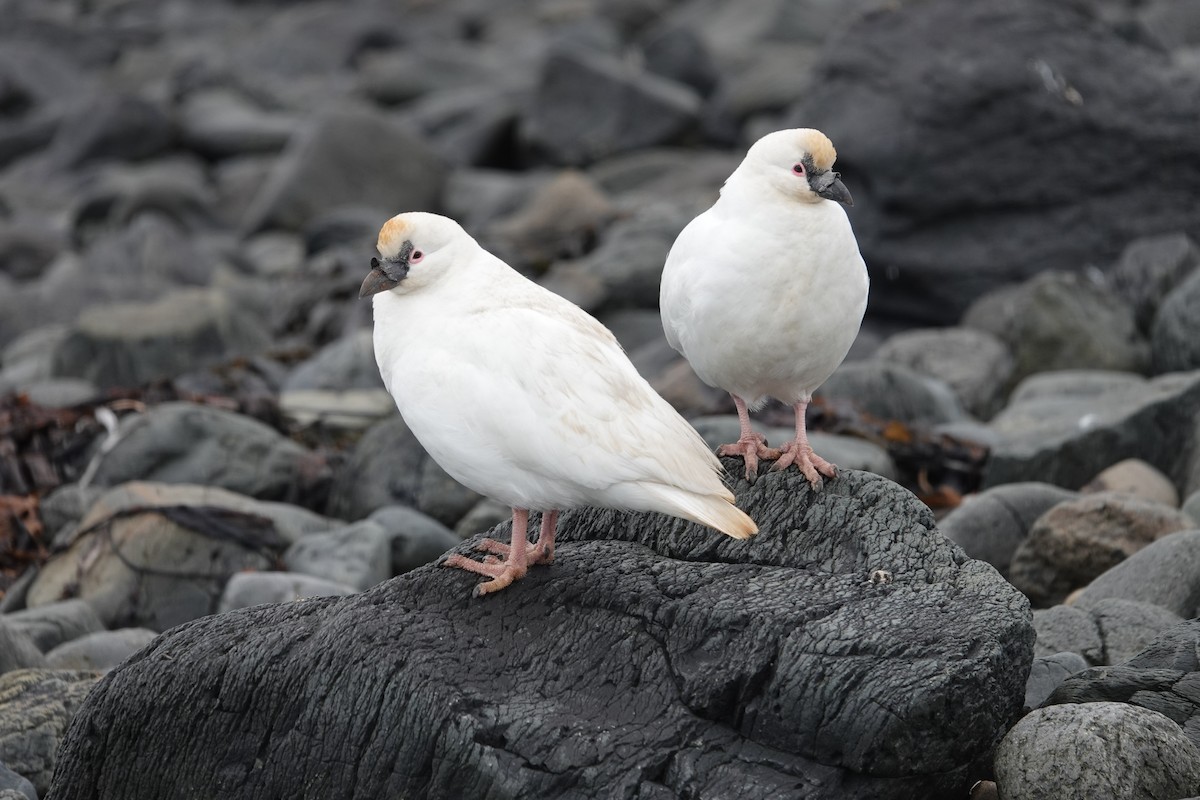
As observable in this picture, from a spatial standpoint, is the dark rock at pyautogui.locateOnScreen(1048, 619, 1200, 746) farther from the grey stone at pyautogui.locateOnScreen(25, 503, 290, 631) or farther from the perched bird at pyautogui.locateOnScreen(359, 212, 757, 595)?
the grey stone at pyautogui.locateOnScreen(25, 503, 290, 631)

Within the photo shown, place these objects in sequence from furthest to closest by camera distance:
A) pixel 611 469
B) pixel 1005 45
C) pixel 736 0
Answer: pixel 736 0 < pixel 1005 45 < pixel 611 469

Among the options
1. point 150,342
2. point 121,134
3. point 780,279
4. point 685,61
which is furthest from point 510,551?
point 121,134

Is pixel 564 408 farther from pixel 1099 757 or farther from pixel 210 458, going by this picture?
pixel 210 458

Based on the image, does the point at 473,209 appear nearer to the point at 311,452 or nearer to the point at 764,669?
the point at 311,452

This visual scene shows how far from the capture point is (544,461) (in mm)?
6496

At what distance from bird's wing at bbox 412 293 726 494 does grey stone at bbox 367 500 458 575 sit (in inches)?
204

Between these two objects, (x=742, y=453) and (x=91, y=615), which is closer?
(x=742, y=453)

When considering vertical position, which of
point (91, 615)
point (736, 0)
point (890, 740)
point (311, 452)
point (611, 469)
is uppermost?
point (611, 469)

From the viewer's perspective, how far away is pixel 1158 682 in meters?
6.81

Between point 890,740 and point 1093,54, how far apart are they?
1530 centimetres

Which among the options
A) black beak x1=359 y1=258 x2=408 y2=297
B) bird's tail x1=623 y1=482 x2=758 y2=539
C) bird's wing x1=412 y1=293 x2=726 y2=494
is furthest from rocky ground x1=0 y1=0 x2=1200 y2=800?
black beak x1=359 y1=258 x2=408 y2=297

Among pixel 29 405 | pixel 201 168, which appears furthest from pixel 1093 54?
pixel 201 168

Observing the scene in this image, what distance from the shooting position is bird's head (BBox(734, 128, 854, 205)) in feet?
24.4

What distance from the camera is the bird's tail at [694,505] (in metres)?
6.25
